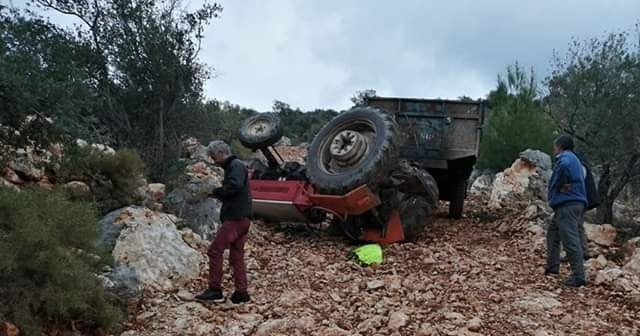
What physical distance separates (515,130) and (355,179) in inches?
486

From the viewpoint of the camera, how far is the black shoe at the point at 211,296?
17.5 feet

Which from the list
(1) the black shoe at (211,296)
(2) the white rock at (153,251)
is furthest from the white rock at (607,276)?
(2) the white rock at (153,251)

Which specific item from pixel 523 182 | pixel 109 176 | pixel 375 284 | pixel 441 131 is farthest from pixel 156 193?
pixel 523 182

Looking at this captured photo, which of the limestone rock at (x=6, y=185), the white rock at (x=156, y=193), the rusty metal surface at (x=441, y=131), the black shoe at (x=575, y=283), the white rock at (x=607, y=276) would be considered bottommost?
the black shoe at (x=575, y=283)

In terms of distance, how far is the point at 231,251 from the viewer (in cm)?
546

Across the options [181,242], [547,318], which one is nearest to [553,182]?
[547,318]

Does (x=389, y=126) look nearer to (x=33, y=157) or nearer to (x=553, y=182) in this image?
(x=553, y=182)

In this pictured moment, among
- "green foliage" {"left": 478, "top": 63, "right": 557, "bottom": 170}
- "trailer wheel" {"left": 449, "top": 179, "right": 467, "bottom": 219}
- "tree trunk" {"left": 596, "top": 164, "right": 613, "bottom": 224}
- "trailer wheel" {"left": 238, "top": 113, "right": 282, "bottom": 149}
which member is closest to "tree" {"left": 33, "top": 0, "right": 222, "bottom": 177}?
"trailer wheel" {"left": 238, "top": 113, "right": 282, "bottom": 149}

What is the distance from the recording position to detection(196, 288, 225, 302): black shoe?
5340 mm

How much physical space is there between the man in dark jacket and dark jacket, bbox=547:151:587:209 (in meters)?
3.24

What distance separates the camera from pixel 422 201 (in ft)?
26.8

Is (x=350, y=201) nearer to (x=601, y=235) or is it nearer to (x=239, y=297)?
(x=239, y=297)

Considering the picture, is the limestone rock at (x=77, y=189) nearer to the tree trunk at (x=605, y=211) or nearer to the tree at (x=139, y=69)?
the tree at (x=139, y=69)

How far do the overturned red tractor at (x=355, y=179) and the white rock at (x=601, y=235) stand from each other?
Answer: 80.0 inches
